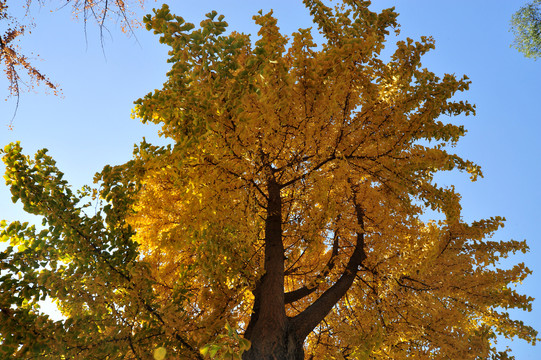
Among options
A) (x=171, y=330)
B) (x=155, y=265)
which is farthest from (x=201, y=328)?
(x=155, y=265)

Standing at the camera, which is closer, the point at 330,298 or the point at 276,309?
the point at 276,309

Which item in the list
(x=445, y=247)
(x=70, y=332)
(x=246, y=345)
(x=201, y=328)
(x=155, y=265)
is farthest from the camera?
(x=445, y=247)

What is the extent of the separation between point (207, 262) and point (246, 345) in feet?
8.12

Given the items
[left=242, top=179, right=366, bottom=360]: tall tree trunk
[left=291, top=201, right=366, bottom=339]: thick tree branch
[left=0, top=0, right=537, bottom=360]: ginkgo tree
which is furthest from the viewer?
[left=291, top=201, right=366, bottom=339]: thick tree branch

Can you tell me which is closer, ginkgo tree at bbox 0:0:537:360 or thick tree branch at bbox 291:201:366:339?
ginkgo tree at bbox 0:0:537:360

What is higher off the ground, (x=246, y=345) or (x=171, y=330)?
(x=171, y=330)

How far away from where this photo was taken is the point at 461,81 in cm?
411

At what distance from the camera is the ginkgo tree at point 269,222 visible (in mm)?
3020

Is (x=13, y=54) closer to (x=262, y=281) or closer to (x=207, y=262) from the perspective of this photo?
(x=207, y=262)

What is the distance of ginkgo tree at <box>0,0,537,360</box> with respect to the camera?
3.02m

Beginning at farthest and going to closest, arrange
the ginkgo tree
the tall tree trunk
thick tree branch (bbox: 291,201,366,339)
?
1. thick tree branch (bbox: 291,201,366,339)
2. the tall tree trunk
3. the ginkgo tree

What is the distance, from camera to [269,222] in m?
5.17

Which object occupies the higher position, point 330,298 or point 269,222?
point 269,222

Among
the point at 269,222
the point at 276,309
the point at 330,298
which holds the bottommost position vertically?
the point at 276,309
